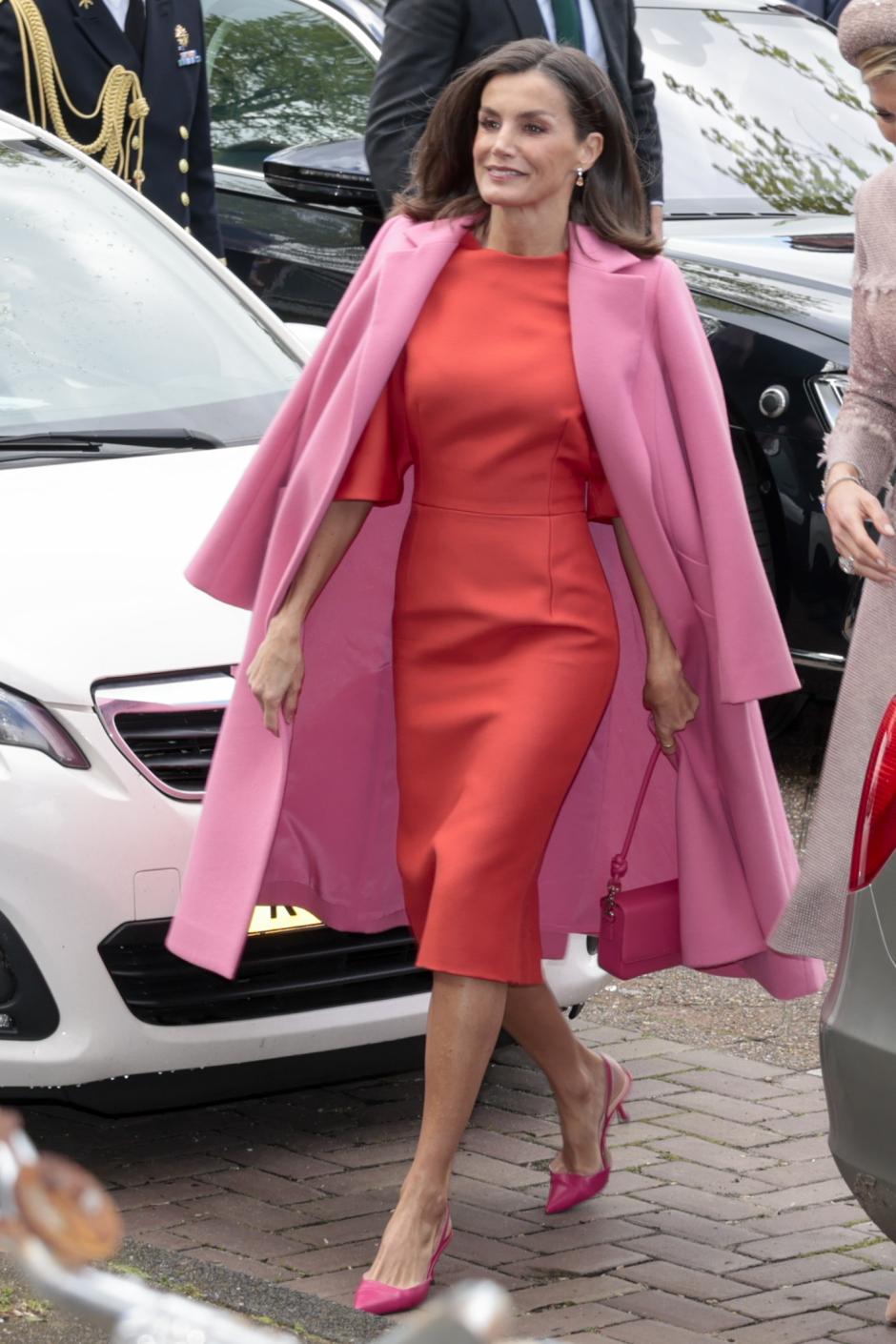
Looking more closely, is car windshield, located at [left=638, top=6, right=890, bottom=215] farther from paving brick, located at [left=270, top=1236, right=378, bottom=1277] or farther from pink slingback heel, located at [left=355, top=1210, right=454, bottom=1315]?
pink slingback heel, located at [left=355, top=1210, right=454, bottom=1315]

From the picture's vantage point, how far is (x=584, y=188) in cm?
353

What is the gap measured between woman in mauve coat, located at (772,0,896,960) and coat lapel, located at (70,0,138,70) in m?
3.46

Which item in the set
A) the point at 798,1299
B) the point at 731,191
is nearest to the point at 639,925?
the point at 798,1299

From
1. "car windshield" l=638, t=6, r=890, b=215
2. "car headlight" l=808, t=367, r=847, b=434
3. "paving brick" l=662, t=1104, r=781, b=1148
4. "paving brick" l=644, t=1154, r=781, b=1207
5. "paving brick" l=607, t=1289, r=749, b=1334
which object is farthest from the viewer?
"car windshield" l=638, t=6, r=890, b=215

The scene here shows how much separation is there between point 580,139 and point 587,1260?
1.79 metres

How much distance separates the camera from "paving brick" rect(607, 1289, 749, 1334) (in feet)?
10.7

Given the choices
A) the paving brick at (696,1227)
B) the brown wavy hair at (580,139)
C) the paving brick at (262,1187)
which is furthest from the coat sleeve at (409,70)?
the paving brick at (696,1227)

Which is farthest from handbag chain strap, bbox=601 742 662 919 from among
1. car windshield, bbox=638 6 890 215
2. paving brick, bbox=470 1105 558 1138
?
car windshield, bbox=638 6 890 215

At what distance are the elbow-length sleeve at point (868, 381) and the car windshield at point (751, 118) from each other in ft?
12.3

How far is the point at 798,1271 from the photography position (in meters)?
3.49

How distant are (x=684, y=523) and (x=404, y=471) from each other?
0.47 m

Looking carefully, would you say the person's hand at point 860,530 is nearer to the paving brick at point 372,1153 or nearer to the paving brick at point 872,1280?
the paving brick at point 872,1280

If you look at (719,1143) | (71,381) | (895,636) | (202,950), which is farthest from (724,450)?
(71,381)

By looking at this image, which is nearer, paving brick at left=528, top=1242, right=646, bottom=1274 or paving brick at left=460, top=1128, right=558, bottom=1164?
paving brick at left=528, top=1242, right=646, bottom=1274
